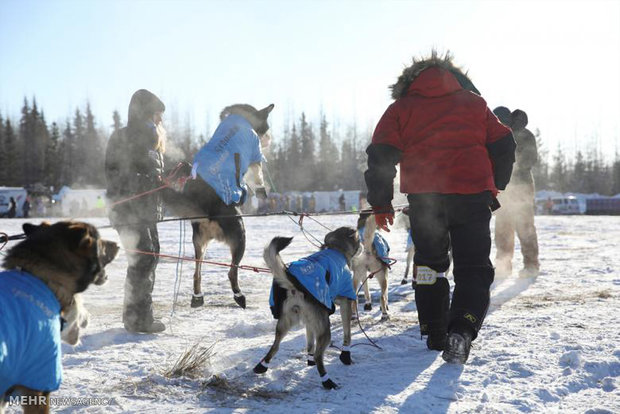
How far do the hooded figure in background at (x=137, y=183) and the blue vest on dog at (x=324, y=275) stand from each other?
1709 millimetres

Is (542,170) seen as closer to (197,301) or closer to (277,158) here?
(277,158)

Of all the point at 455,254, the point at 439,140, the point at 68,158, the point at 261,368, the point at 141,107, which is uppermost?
the point at 68,158

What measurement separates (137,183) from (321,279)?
2248 mm

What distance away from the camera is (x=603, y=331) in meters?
4.26

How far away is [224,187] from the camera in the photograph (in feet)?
16.8

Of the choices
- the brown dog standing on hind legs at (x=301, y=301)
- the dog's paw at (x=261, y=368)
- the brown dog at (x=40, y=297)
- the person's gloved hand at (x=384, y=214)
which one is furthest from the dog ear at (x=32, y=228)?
the person's gloved hand at (x=384, y=214)

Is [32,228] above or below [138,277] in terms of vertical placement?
above

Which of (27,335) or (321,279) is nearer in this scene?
(27,335)

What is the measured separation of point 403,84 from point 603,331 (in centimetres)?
269

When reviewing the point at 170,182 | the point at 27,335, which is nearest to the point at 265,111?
the point at 170,182

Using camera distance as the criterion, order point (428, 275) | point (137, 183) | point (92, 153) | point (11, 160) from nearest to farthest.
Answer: point (428, 275), point (137, 183), point (11, 160), point (92, 153)

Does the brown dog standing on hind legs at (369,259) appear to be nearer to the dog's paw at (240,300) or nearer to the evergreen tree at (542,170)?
the dog's paw at (240,300)

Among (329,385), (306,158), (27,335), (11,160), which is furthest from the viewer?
(306,158)

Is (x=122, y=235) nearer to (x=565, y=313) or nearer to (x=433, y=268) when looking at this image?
(x=433, y=268)
